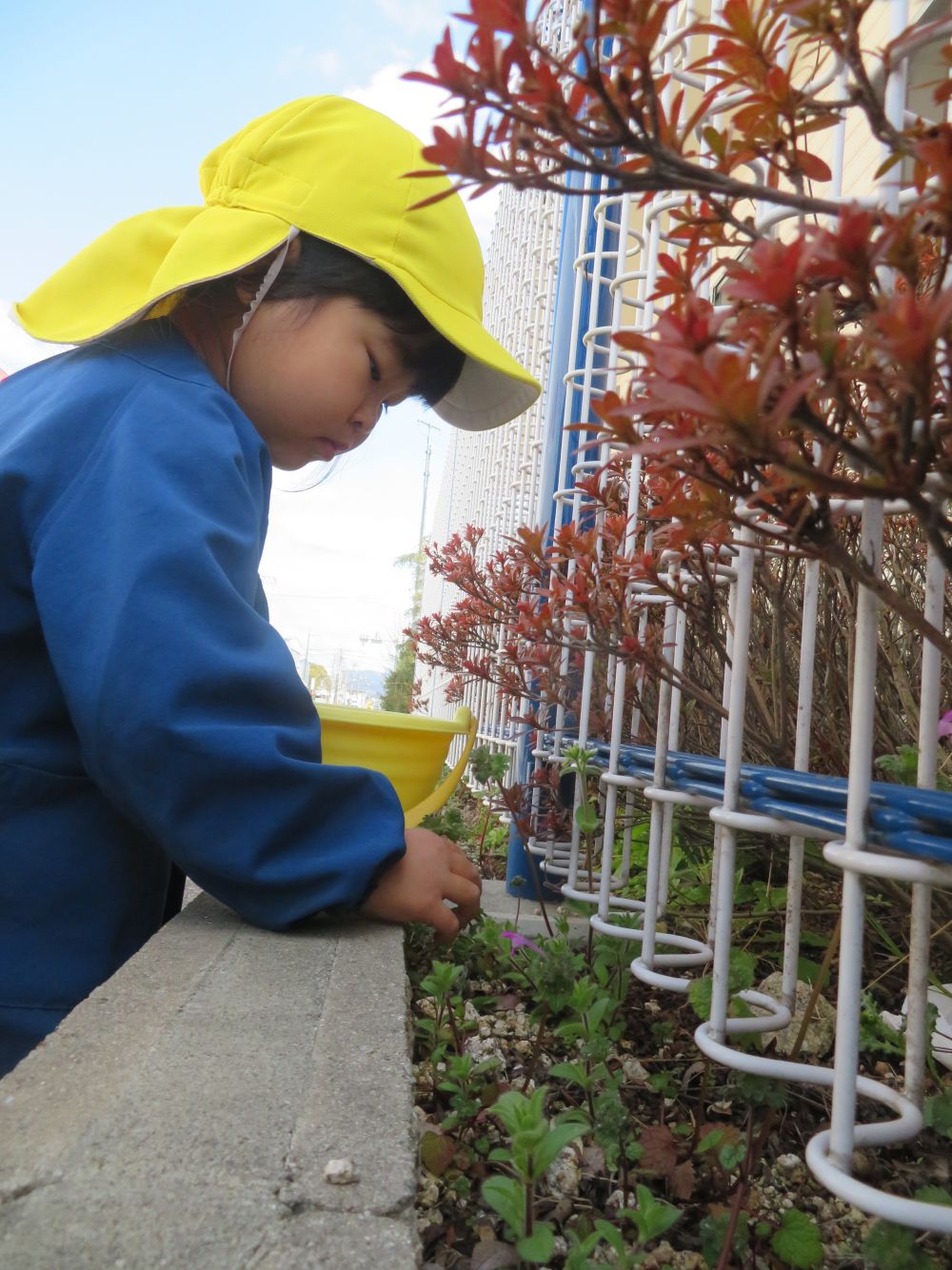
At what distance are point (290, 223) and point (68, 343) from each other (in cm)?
43

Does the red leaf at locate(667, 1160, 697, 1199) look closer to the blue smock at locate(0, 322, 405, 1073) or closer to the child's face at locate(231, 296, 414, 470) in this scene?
the blue smock at locate(0, 322, 405, 1073)

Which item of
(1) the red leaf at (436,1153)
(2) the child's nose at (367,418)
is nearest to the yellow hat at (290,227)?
(2) the child's nose at (367,418)

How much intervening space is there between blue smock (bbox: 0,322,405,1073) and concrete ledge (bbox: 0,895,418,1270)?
7.3 inches

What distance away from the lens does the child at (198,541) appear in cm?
116

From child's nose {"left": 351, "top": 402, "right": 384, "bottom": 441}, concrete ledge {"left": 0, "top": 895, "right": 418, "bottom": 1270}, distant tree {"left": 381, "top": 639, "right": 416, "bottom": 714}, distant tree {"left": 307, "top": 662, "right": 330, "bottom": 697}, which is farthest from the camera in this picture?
distant tree {"left": 307, "top": 662, "right": 330, "bottom": 697}

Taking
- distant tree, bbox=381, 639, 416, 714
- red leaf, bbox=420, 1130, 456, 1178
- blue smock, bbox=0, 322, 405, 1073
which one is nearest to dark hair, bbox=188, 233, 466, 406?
blue smock, bbox=0, 322, 405, 1073

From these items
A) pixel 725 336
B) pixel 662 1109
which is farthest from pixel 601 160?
pixel 662 1109

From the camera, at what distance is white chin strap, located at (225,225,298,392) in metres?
1.59

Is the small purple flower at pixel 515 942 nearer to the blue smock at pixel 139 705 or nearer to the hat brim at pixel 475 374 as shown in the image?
the blue smock at pixel 139 705

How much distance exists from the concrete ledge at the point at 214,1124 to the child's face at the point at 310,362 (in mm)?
950

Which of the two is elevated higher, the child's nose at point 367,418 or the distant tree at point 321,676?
the child's nose at point 367,418

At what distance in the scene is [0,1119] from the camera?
74 centimetres

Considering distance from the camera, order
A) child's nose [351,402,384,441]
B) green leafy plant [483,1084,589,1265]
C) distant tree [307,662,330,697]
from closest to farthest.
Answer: green leafy plant [483,1084,589,1265], child's nose [351,402,384,441], distant tree [307,662,330,697]

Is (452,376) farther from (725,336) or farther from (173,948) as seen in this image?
(725,336)
